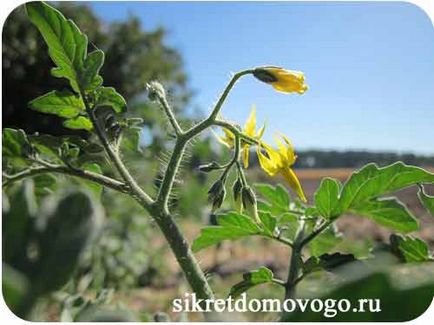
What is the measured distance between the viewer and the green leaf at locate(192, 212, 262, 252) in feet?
1.66

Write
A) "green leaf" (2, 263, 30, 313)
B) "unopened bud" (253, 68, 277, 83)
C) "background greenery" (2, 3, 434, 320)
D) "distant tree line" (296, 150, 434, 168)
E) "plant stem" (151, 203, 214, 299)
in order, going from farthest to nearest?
1. "background greenery" (2, 3, 434, 320)
2. "distant tree line" (296, 150, 434, 168)
3. "unopened bud" (253, 68, 277, 83)
4. "plant stem" (151, 203, 214, 299)
5. "green leaf" (2, 263, 30, 313)

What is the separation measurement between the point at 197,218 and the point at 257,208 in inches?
91.2

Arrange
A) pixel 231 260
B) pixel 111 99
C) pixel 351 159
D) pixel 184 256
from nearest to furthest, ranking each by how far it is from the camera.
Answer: pixel 184 256
pixel 111 99
pixel 351 159
pixel 231 260

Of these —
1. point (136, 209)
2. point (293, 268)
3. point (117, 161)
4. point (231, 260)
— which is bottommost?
point (231, 260)

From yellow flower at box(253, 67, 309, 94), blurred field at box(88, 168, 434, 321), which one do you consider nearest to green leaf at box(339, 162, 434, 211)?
yellow flower at box(253, 67, 309, 94)

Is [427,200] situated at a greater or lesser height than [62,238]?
lesser

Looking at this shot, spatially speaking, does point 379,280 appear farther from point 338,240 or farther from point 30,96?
point 30,96

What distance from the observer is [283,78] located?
55cm

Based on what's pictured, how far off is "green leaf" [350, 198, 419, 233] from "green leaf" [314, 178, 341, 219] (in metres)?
0.02

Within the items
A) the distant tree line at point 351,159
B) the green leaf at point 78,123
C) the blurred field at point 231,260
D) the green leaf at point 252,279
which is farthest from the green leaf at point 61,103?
the blurred field at point 231,260

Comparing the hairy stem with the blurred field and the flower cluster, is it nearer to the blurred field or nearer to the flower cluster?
the flower cluster

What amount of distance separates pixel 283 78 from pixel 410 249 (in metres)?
0.18

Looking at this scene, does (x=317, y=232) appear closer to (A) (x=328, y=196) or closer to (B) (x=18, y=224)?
(A) (x=328, y=196)

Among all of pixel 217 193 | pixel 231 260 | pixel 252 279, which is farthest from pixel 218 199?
pixel 231 260
